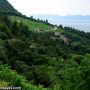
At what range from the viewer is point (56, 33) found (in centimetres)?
18050

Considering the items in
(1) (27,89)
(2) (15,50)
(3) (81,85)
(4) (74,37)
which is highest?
(3) (81,85)

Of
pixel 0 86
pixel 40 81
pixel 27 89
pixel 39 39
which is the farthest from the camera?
pixel 39 39

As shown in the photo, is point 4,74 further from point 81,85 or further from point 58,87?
point 81,85

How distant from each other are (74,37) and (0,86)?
544ft

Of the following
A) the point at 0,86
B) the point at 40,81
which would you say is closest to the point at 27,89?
the point at 0,86

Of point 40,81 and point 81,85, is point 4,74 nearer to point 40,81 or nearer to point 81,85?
point 81,85

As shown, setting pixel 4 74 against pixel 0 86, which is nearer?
pixel 0 86

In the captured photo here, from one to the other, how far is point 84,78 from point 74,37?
168 m

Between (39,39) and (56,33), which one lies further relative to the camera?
(56,33)

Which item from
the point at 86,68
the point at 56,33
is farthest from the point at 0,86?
the point at 56,33

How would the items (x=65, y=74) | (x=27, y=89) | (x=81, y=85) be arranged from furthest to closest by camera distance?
(x=27, y=89) → (x=65, y=74) → (x=81, y=85)

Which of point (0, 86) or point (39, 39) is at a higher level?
point (0, 86)

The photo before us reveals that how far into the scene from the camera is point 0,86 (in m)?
19.0

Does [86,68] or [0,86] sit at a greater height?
[86,68]
